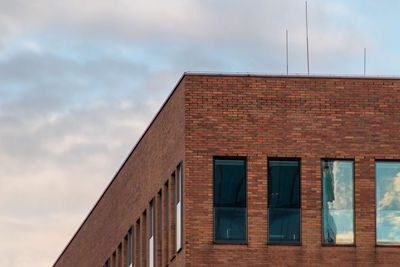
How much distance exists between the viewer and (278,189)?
46156mm

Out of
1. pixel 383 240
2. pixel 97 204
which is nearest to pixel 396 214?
pixel 383 240

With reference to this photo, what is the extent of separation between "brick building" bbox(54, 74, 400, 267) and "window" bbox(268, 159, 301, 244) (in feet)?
0.11

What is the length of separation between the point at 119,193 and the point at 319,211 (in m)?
16.2

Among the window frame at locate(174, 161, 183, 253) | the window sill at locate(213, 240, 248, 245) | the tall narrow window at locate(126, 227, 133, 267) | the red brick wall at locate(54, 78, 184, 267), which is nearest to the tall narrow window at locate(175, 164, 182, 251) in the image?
the window frame at locate(174, 161, 183, 253)

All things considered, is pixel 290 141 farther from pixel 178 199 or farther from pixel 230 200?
pixel 178 199

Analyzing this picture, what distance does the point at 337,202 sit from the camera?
46281 millimetres

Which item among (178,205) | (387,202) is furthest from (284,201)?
(178,205)

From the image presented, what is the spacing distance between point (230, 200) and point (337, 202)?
140 inches

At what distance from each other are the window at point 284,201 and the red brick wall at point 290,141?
0.77ft

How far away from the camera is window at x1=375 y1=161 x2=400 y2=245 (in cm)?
4606

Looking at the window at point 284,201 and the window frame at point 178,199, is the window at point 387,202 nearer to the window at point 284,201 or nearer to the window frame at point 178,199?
the window at point 284,201

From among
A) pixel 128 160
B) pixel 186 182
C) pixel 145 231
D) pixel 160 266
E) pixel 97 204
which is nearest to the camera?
pixel 186 182

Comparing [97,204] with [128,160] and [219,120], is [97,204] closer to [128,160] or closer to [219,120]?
[128,160]

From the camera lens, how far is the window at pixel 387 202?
151 feet
